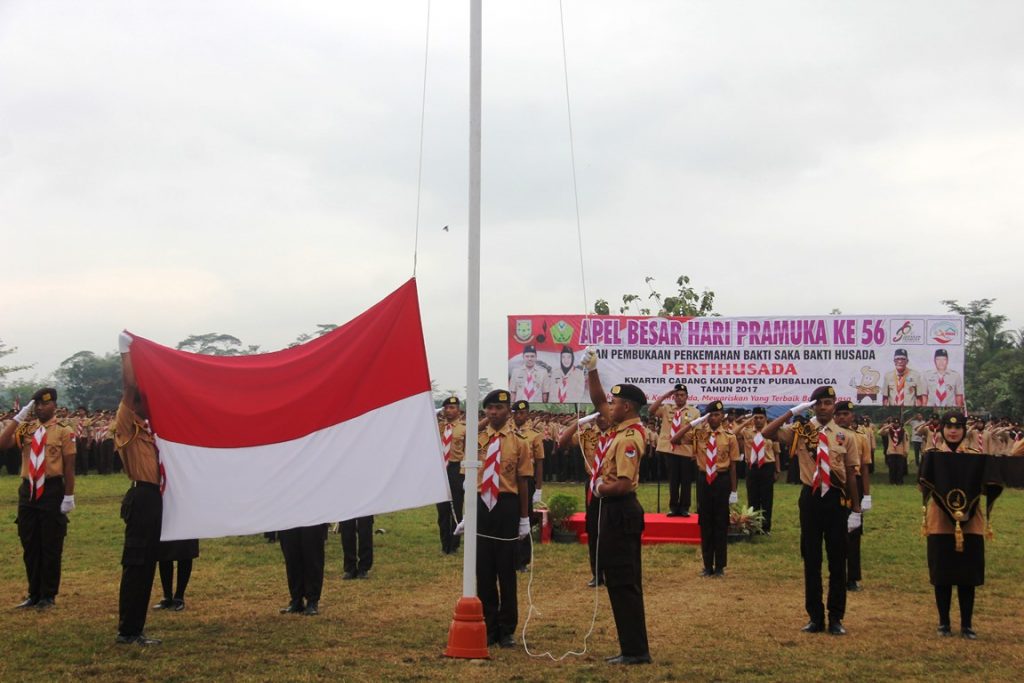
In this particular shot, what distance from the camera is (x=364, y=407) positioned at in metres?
8.65

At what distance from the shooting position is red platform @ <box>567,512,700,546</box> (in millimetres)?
16312

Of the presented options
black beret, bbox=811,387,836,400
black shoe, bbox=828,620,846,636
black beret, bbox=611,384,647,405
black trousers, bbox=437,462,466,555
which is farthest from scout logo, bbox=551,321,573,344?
black beret, bbox=611,384,647,405

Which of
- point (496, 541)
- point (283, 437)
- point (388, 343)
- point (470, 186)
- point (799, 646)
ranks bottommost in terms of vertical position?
point (799, 646)

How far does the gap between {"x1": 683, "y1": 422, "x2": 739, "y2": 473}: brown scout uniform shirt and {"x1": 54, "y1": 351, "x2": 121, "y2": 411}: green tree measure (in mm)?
77102

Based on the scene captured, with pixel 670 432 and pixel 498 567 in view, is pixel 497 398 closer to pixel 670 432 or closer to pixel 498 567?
pixel 498 567

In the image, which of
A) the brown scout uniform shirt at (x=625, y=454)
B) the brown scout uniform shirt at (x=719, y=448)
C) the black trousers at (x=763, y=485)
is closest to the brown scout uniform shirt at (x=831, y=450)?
the brown scout uniform shirt at (x=625, y=454)

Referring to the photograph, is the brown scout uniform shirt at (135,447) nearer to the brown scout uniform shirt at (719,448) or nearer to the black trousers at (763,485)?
the brown scout uniform shirt at (719,448)

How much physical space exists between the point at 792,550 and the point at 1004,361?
55.1m

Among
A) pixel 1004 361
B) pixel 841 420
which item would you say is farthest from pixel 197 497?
pixel 1004 361

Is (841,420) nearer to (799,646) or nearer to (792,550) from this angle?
(799,646)

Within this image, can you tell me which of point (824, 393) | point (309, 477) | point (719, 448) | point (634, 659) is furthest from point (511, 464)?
point (719, 448)

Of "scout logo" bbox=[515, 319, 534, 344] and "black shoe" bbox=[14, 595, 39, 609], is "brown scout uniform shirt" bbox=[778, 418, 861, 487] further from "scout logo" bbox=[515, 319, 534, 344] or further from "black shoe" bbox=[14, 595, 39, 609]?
"scout logo" bbox=[515, 319, 534, 344]

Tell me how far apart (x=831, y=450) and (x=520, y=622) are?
11.6ft

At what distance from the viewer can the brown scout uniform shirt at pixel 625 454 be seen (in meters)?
8.37
